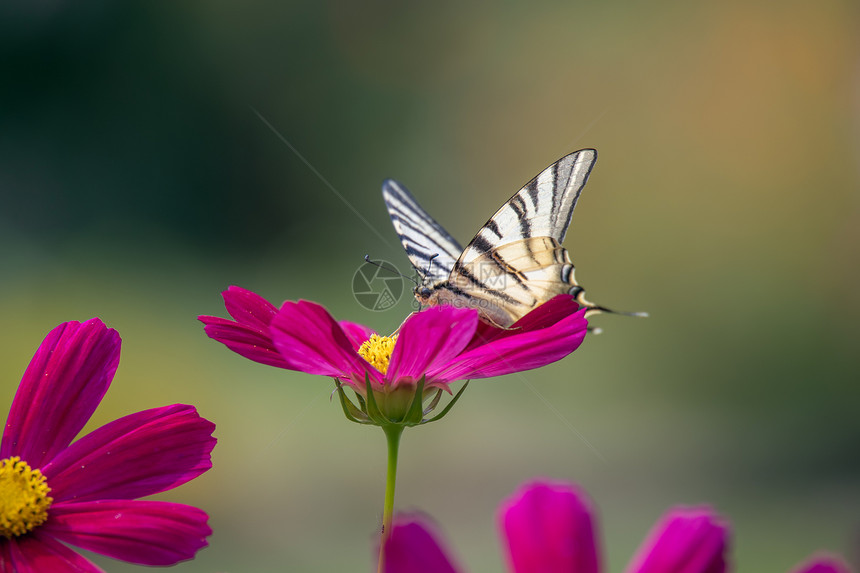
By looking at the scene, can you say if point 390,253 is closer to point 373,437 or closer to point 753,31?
point 373,437

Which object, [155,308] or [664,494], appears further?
[155,308]

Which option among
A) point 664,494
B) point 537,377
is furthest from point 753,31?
point 664,494

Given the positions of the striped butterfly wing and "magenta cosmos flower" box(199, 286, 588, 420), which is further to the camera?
the striped butterfly wing

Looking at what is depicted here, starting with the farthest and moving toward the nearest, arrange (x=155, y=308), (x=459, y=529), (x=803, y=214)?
1. (x=803, y=214)
2. (x=155, y=308)
3. (x=459, y=529)

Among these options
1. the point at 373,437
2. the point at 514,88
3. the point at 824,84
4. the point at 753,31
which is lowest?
the point at 373,437

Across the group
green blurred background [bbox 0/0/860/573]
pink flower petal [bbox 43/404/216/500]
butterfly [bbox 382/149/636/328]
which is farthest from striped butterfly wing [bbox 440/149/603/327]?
green blurred background [bbox 0/0/860/573]

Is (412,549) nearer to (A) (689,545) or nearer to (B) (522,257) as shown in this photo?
(A) (689,545)

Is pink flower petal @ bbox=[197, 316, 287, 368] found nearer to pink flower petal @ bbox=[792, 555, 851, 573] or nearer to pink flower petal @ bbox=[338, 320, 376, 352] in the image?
pink flower petal @ bbox=[338, 320, 376, 352]
